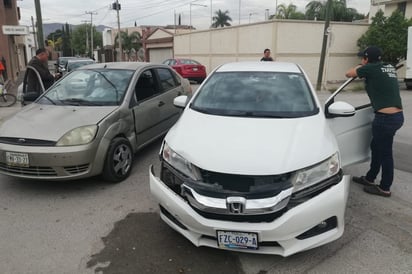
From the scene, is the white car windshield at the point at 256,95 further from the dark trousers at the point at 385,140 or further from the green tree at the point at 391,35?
the green tree at the point at 391,35

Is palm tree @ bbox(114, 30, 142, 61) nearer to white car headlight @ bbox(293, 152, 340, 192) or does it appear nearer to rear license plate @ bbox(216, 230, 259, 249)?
white car headlight @ bbox(293, 152, 340, 192)

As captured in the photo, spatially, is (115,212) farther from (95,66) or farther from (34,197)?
(95,66)

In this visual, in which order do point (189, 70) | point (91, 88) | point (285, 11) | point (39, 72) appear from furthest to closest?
point (285, 11) < point (189, 70) < point (39, 72) < point (91, 88)

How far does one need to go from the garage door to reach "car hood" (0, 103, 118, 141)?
94.1 ft

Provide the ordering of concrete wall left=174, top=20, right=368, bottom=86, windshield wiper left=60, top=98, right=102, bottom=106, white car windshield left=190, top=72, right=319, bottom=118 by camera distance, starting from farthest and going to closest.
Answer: concrete wall left=174, top=20, right=368, bottom=86
windshield wiper left=60, top=98, right=102, bottom=106
white car windshield left=190, top=72, right=319, bottom=118

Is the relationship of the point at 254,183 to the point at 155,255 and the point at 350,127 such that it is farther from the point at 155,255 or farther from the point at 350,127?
the point at 350,127

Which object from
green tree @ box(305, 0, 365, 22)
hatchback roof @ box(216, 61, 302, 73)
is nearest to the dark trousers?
hatchback roof @ box(216, 61, 302, 73)

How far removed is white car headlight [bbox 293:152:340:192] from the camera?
2.66 meters

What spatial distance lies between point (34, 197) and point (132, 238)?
1.65 m

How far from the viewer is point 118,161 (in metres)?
4.59

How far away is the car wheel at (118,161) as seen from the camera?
4.39 meters

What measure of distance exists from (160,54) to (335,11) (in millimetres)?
16869

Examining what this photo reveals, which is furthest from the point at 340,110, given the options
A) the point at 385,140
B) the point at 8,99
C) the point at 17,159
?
the point at 8,99

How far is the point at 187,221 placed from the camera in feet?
8.94
